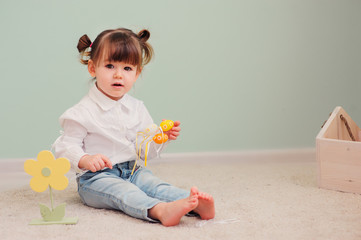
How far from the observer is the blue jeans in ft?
3.62

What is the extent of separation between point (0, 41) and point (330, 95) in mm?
1228

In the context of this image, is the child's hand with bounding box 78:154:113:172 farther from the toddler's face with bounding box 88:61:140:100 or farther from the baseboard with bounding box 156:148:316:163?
the baseboard with bounding box 156:148:316:163

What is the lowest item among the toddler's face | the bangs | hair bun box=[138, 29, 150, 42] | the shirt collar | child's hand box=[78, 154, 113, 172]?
child's hand box=[78, 154, 113, 172]

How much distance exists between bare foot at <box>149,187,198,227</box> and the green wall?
A: 77cm

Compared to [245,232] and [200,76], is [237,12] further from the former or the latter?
[245,232]

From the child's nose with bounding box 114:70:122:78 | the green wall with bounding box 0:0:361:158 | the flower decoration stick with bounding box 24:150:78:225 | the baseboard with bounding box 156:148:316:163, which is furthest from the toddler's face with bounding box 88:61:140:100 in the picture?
the baseboard with bounding box 156:148:316:163

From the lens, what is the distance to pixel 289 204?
1227mm

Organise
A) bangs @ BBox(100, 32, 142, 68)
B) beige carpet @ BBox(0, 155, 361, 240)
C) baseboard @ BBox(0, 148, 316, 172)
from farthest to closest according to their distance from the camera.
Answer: baseboard @ BBox(0, 148, 316, 172), bangs @ BBox(100, 32, 142, 68), beige carpet @ BBox(0, 155, 361, 240)

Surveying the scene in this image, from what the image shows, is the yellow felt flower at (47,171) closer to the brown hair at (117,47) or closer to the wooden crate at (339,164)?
the brown hair at (117,47)

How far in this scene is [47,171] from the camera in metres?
1.06

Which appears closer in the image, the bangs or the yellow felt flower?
the yellow felt flower

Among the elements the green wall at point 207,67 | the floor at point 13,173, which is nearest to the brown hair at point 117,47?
the green wall at point 207,67

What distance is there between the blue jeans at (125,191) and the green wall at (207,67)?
577 millimetres

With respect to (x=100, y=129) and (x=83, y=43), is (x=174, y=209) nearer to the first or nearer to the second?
(x=100, y=129)
